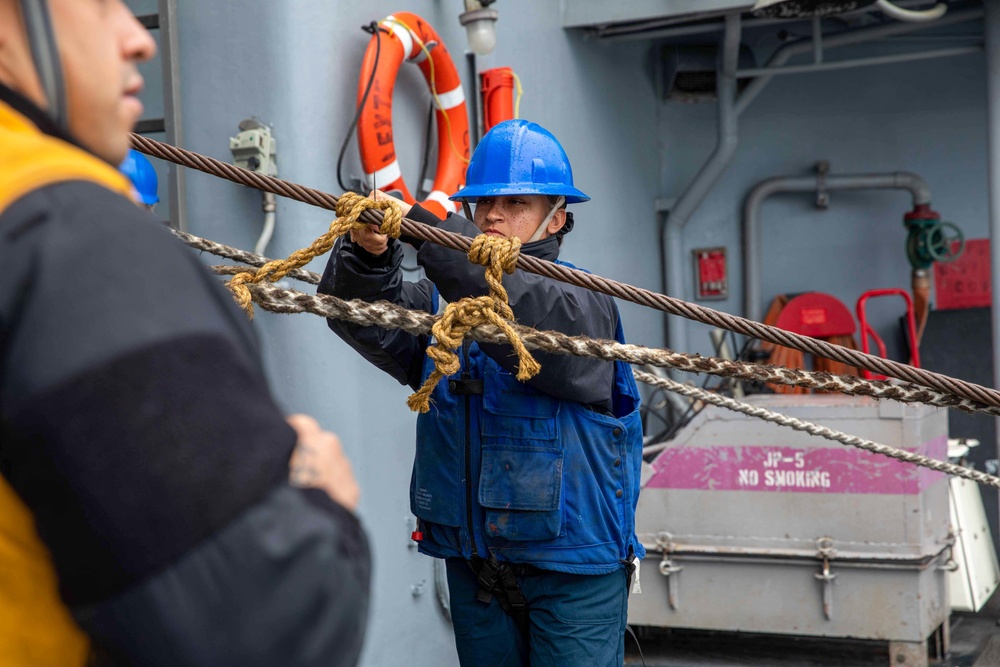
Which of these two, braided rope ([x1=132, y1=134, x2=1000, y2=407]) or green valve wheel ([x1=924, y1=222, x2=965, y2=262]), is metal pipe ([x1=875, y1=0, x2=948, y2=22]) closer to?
green valve wheel ([x1=924, y1=222, x2=965, y2=262])

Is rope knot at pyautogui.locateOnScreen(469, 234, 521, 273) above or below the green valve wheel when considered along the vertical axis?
below

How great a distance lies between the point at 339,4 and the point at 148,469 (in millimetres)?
3621

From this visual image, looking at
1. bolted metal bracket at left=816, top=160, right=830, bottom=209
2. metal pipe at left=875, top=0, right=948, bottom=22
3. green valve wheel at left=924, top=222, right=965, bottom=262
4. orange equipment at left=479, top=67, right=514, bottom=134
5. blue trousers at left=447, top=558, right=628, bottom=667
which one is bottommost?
blue trousers at left=447, top=558, right=628, bottom=667

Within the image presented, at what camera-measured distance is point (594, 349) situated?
209 centimetres

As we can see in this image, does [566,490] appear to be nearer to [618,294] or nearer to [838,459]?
[618,294]

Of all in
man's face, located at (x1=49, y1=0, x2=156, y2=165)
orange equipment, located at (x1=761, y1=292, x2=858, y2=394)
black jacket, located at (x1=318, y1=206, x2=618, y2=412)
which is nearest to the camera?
man's face, located at (x1=49, y1=0, x2=156, y2=165)

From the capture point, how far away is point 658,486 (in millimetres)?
4871

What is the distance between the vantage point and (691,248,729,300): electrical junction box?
7648 mm

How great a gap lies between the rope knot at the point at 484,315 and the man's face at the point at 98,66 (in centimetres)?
111

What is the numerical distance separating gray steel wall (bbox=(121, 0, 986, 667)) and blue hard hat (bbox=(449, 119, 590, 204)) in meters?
1.17

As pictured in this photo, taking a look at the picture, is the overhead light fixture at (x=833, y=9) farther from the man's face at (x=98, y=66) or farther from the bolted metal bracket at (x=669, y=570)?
the man's face at (x=98, y=66)

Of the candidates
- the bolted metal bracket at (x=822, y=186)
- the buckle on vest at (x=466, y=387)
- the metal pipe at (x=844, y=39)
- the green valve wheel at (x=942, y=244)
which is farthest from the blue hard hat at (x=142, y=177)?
the green valve wheel at (x=942, y=244)

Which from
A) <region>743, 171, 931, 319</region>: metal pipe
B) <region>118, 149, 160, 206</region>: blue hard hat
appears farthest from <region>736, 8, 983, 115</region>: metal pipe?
<region>118, 149, 160, 206</region>: blue hard hat

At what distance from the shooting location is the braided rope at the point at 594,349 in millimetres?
2027
